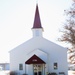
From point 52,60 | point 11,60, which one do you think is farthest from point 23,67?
point 52,60

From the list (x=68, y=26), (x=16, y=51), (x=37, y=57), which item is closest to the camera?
(x=68, y=26)

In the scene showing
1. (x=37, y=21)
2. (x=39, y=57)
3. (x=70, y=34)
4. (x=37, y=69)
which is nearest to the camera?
(x=70, y=34)

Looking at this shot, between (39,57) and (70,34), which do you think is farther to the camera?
(39,57)

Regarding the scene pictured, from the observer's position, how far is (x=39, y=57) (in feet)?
121

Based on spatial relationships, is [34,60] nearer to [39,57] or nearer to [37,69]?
[39,57]

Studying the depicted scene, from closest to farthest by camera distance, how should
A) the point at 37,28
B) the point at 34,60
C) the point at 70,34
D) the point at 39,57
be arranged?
Result: the point at 70,34 < the point at 34,60 < the point at 39,57 < the point at 37,28

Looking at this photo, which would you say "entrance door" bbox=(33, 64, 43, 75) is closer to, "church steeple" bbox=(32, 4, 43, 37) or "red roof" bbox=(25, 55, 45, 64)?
"red roof" bbox=(25, 55, 45, 64)

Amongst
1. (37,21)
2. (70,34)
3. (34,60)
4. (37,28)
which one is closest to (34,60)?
(34,60)

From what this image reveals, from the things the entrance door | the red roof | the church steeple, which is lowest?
the entrance door

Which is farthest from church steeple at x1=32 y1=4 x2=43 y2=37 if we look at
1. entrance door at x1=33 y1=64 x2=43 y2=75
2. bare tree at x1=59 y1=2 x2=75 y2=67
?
bare tree at x1=59 y1=2 x2=75 y2=67

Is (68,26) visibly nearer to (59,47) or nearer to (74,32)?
(74,32)

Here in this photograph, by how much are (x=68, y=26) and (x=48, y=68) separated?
74.5ft

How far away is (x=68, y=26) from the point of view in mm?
15930

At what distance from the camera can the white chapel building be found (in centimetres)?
3744
